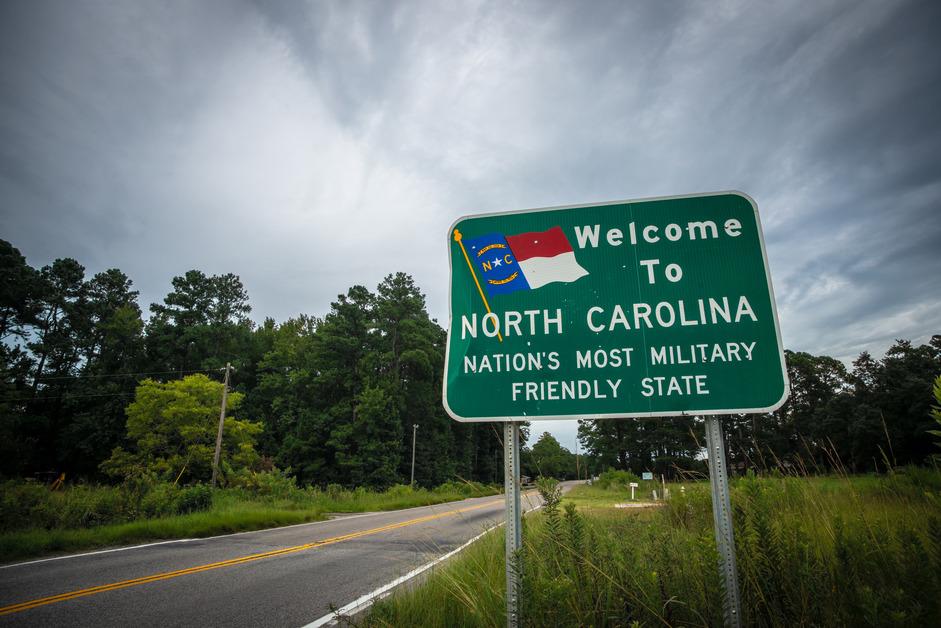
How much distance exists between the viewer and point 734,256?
246 centimetres

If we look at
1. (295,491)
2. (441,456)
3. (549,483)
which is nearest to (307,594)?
(549,483)

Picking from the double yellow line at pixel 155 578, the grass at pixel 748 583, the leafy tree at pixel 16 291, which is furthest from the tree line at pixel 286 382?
the grass at pixel 748 583

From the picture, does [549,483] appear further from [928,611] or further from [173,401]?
[173,401]

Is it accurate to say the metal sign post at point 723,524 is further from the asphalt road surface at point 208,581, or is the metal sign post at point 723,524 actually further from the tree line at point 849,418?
the tree line at point 849,418

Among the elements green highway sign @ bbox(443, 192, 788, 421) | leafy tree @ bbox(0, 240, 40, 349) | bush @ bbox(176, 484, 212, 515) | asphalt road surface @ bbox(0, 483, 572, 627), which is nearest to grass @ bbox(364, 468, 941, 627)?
green highway sign @ bbox(443, 192, 788, 421)

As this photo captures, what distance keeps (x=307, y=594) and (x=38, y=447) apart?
48732mm

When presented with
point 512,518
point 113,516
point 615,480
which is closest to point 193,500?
A: point 113,516

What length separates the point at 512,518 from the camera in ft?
7.68

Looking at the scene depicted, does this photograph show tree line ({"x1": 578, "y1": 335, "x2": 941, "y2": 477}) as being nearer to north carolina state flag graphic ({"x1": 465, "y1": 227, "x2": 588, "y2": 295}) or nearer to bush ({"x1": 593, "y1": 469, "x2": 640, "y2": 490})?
bush ({"x1": 593, "y1": 469, "x2": 640, "y2": 490})

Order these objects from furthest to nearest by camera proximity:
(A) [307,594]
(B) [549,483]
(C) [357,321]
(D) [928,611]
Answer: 1. (C) [357,321]
2. (A) [307,594]
3. (B) [549,483]
4. (D) [928,611]

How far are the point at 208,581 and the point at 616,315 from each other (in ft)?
21.1

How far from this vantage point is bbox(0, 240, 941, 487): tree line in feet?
115

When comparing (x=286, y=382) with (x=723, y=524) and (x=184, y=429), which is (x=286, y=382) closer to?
(x=184, y=429)

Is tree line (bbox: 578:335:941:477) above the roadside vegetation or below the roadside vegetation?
above
